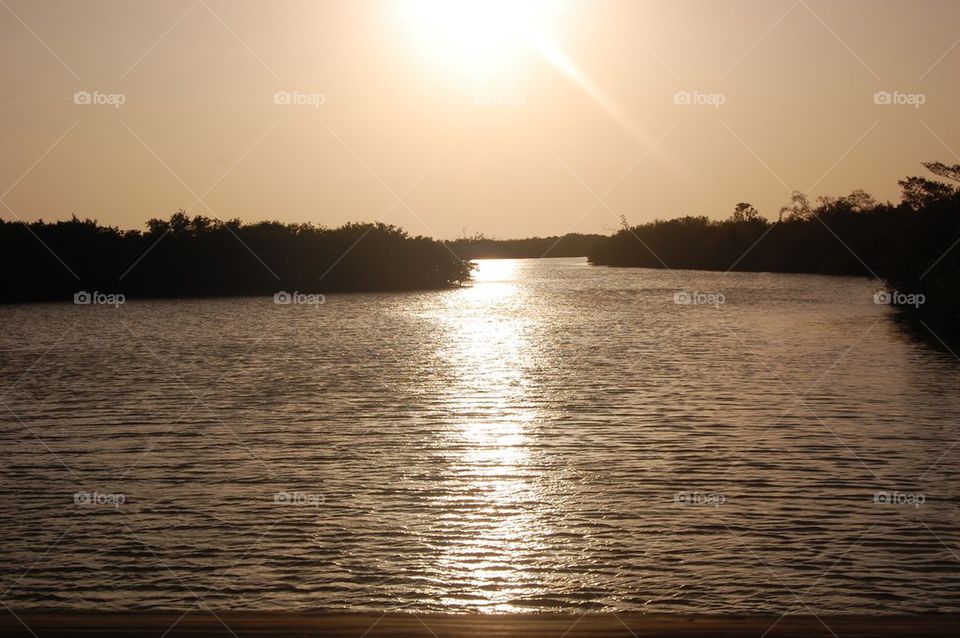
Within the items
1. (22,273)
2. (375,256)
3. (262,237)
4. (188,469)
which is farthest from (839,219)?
(188,469)

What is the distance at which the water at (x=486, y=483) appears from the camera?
12117 mm

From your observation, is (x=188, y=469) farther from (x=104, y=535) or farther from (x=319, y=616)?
(x=319, y=616)

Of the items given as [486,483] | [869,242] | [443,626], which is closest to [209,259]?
[869,242]

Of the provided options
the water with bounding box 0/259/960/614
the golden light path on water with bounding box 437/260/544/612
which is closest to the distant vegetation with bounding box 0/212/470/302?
the water with bounding box 0/259/960/614

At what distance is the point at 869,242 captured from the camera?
107 meters

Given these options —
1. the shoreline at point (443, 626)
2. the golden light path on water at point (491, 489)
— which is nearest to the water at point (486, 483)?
the golden light path on water at point (491, 489)

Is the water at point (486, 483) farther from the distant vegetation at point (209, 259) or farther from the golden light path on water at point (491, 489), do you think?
the distant vegetation at point (209, 259)

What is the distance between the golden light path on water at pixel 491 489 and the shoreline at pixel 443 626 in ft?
9.70

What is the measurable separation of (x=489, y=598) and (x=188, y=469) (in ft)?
31.7

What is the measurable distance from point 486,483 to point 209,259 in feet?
350

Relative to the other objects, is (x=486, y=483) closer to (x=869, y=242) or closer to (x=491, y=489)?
(x=491, y=489)

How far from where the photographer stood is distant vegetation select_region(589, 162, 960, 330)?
55.4m

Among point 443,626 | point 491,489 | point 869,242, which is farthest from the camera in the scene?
point 869,242

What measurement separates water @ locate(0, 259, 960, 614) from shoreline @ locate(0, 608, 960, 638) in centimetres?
298
